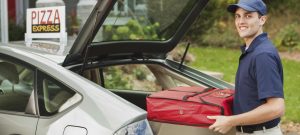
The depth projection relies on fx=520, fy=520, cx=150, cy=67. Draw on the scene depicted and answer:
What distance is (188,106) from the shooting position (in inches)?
124

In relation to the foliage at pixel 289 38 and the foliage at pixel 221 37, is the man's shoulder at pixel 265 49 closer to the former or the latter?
the foliage at pixel 289 38

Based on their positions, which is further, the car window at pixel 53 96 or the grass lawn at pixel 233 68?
the grass lawn at pixel 233 68

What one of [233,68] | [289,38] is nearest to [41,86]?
[233,68]

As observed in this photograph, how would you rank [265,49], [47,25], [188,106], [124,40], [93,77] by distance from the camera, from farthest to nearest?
[93,77] → [124,40] → [47,25] → [188,106] → [265,49]

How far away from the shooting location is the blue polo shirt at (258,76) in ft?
9.20

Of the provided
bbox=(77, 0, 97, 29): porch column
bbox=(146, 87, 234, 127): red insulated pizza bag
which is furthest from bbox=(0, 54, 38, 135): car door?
bbox=(146, 87, 234, 127): red insulated pizza bag

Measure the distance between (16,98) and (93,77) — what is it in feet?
4.30

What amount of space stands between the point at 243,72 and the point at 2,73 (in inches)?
62.6

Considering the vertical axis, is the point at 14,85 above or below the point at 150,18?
below

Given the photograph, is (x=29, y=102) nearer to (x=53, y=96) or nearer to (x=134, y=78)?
(x=53, y=96)

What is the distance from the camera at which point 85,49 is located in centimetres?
338

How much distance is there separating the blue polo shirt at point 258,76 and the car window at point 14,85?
1242 millimetres

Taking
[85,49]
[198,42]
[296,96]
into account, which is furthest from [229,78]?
[85,49]

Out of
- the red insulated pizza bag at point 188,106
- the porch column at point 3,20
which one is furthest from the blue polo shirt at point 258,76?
the porch column at point 3,20
